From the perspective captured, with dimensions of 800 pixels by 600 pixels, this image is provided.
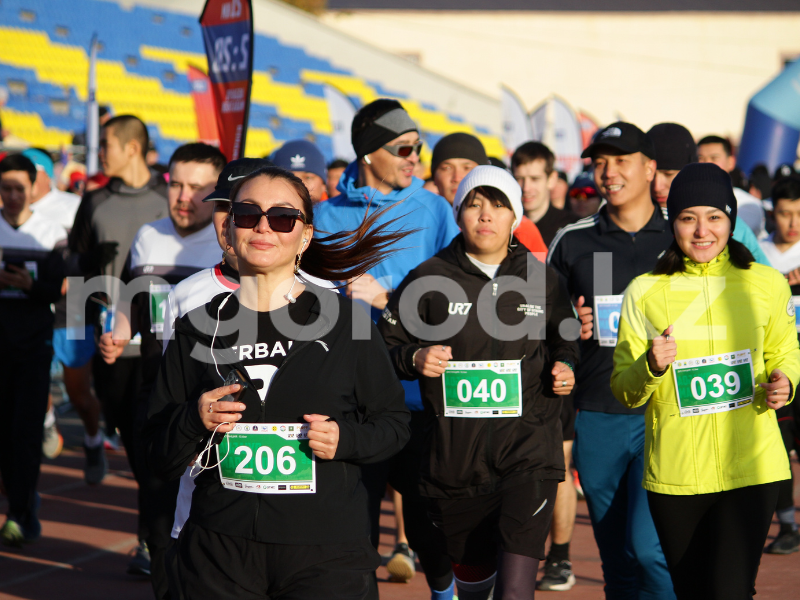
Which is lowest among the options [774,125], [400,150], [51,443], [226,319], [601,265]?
[51,443]

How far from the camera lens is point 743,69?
4853cm

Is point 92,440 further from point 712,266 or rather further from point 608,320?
point 712,266

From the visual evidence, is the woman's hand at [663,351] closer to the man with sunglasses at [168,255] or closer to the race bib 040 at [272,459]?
the race bib 040 at [272,459]

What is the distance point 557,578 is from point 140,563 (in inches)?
90.0

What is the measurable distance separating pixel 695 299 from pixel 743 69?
48.9 m

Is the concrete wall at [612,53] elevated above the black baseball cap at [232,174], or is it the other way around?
the concrete wall at [612,53]

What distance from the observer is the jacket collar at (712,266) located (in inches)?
144

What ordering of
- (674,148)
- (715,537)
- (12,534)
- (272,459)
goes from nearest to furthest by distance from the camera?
(272,459), (715,537), (674,148), (12,534)

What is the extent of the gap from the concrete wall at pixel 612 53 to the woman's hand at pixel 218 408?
4574 cm

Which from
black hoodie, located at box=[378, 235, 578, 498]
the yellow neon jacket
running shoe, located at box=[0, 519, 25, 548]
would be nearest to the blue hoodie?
black hoodie, located at box=[378, 235, 578, 498]

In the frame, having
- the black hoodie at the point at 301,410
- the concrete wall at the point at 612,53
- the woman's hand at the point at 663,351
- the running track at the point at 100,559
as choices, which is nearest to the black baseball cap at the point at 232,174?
the black hoodie at the point at 301,410

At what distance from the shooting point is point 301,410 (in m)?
2.68

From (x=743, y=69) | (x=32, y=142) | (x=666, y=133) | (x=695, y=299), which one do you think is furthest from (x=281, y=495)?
(x=743, y=69)

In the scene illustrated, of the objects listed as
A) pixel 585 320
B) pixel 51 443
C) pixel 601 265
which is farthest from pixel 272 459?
pixel 51 443
